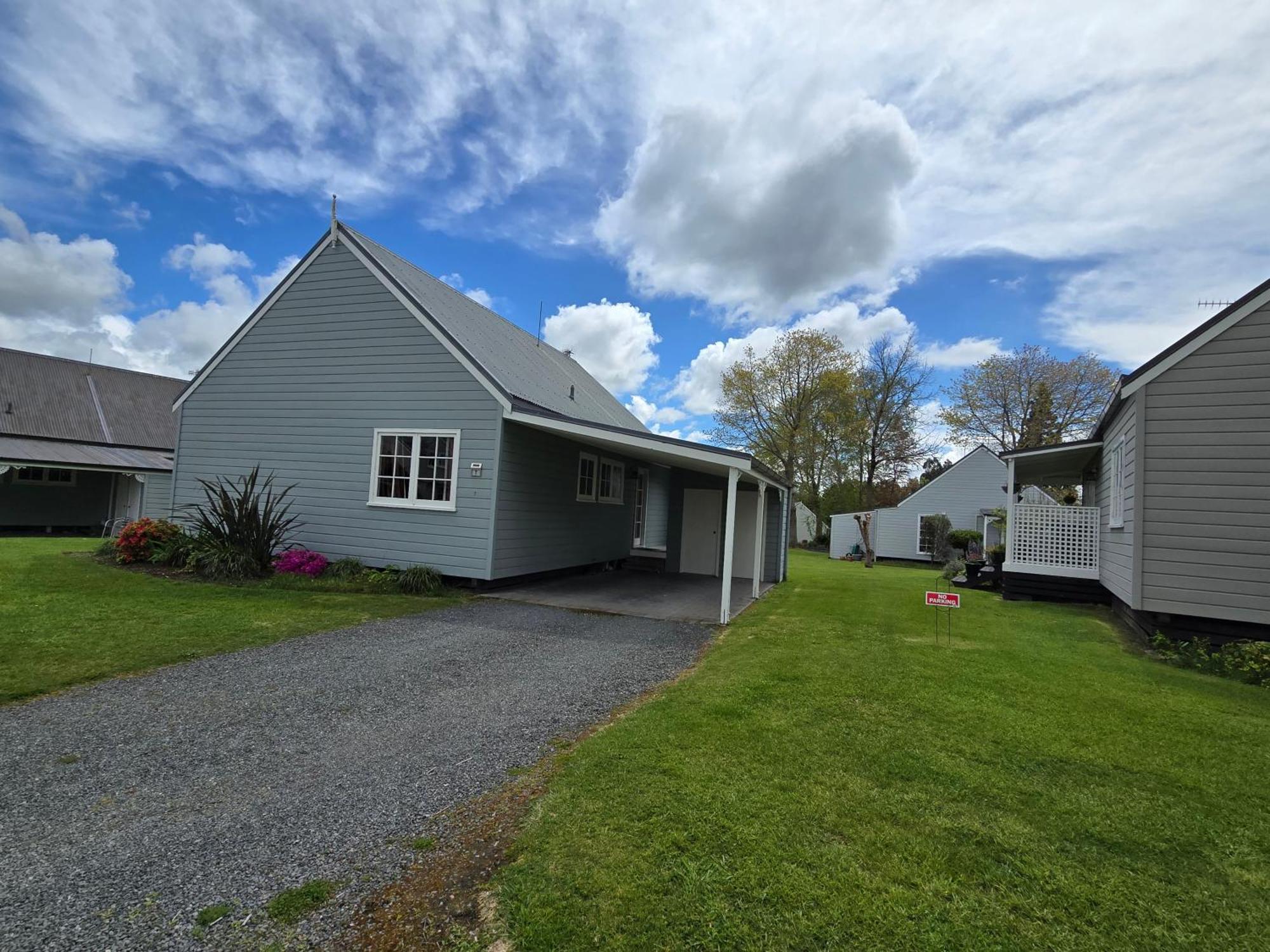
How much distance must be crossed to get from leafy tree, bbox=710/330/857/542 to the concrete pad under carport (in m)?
21.7

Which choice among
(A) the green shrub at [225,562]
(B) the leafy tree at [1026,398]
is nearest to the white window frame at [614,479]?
(A) the green shrub at [225,562]

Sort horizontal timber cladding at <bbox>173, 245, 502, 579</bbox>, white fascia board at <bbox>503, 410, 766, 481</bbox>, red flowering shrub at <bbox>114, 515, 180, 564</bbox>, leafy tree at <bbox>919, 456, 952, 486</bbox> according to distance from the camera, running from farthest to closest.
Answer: leafy tree at <bbox>919, 456, 952, 486</bbox>
red flowering shrub at <bbox>114, 515, 180, 564</bbox>
horizontal timber cladding at <bbox>173, 245, 502, 579</bbox>
white fascia board at <bbox>503, 410, 766, 481</bbox>

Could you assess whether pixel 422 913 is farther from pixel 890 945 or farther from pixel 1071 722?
pixel 1071 722

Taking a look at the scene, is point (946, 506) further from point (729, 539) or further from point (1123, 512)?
point (729, 539)

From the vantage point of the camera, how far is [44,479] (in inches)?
781

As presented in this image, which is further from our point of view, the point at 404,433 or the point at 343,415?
the point at 343,415

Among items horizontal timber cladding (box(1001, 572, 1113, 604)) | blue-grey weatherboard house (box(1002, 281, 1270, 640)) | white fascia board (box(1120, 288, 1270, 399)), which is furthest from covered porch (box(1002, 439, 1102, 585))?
white fascia board (box(1120, 288, 1270, 399))

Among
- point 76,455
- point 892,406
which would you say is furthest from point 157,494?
point 892,406

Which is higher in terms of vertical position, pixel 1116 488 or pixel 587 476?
pixel 1116 488

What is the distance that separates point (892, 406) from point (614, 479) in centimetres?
2522

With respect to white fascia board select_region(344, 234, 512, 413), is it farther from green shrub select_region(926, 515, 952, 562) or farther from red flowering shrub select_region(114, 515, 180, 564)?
green shrub select_region(926, 515, 952, 562)

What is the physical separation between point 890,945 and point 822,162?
41.9ft

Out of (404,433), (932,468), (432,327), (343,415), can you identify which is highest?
(932,468)

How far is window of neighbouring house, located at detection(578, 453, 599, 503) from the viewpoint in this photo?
12781 mm
